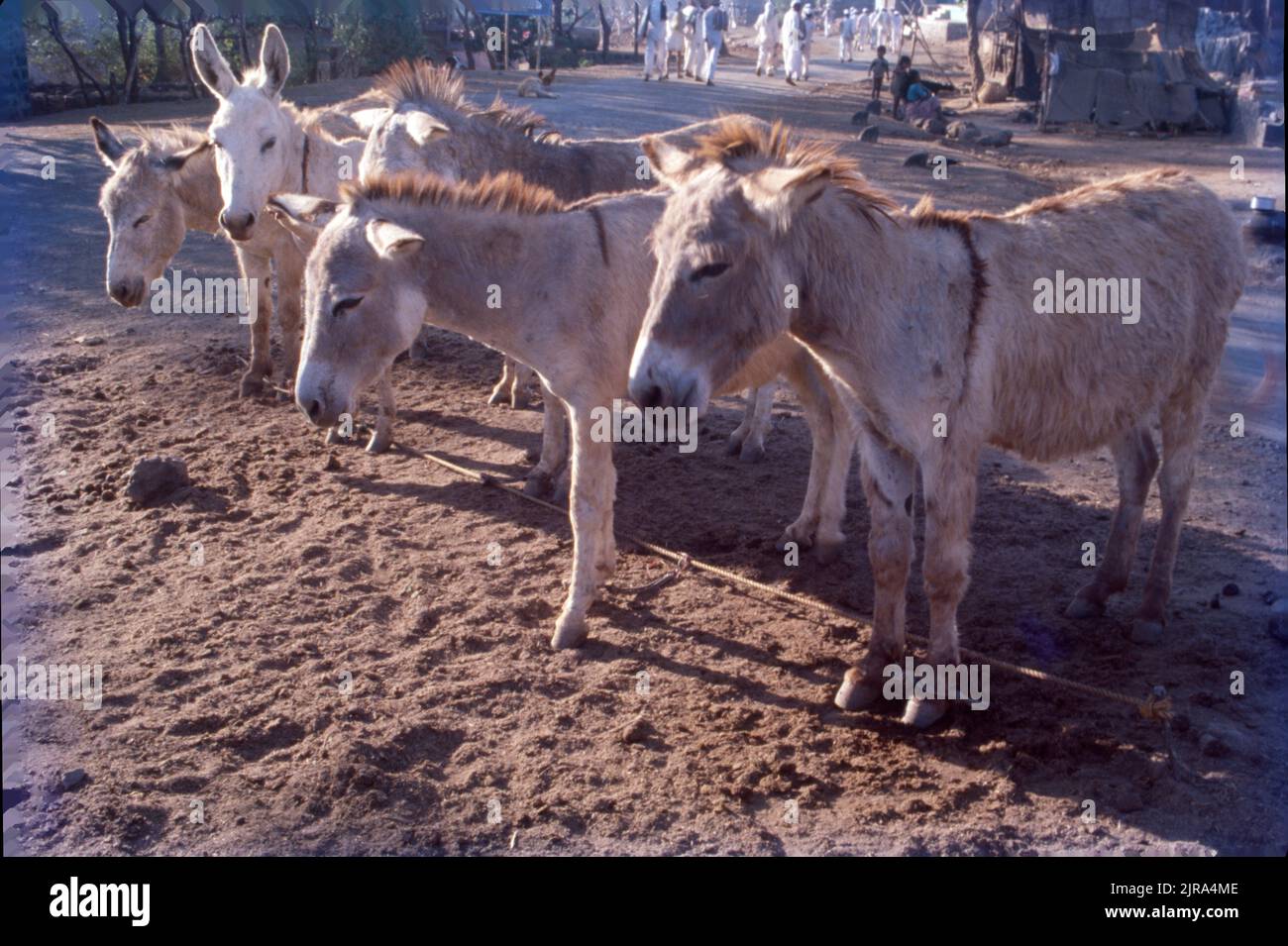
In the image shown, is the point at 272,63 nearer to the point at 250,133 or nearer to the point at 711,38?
the point at 250,133

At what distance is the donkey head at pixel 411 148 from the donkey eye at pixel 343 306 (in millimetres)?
2089

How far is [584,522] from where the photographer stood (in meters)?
5.10

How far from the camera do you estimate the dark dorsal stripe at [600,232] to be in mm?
5082

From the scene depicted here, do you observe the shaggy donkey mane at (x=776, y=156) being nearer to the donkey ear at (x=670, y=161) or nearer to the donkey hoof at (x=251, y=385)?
the donkey ear at (x=670, y=161)

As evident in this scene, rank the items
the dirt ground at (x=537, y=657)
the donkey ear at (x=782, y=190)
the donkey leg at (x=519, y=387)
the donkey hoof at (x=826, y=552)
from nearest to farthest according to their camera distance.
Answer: the donkey ear at (x=782, y=190), the dirt ground at (x=537, y=657), the donkey hoof at (x=826, y=552), the donkey leg at (x=519, y=387)

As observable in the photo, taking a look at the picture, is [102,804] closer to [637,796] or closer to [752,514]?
[637,796]

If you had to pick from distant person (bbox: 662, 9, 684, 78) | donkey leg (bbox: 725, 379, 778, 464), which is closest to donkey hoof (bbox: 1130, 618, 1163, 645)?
donkey leg (bbox: 725, 379, 778, 464)

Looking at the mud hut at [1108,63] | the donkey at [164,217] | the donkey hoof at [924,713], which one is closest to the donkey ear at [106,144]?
the donkey at [164,217]

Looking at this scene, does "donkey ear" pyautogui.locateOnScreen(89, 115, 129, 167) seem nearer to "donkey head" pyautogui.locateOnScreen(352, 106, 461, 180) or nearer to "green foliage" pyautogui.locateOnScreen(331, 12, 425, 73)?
"donkey head" pyautogui.locateOnScreen(352, 106, 461, 180)

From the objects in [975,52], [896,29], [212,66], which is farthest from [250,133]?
[896,29]

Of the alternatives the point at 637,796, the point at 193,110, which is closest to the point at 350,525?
the point at 637,796

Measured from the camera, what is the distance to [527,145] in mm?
7082

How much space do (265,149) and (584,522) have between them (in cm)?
398

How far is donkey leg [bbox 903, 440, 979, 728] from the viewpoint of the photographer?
162 inches
